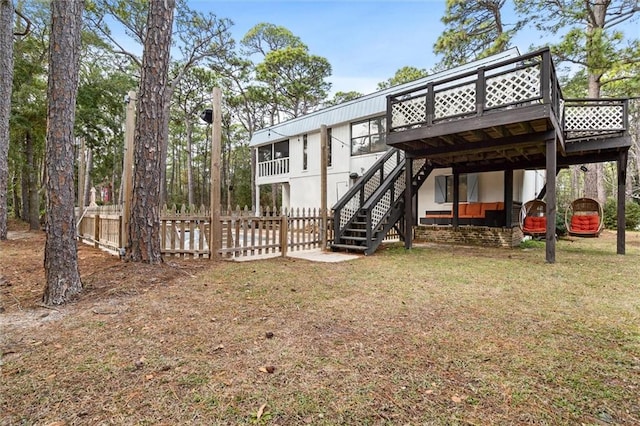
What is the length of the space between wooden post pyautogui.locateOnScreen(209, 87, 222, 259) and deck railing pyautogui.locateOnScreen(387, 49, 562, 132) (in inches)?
161

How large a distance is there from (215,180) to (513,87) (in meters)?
6.02

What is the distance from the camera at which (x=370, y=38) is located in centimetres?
1238

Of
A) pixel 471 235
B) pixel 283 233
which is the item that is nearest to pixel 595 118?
pixel 471 235

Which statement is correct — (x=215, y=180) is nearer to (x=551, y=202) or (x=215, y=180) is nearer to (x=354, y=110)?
(x=551, y=202)

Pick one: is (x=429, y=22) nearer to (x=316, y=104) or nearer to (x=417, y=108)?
(x=316, y=104)

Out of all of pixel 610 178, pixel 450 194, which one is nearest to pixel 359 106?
pixel 450 194

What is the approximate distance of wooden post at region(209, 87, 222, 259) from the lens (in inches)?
234

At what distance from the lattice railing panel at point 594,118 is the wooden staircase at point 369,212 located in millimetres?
3948

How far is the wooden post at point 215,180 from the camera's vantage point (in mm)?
5938

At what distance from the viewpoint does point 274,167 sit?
1761cm

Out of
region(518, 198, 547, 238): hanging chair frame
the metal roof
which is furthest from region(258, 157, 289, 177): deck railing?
region(518, 198, 547, 238): hanging chair frame

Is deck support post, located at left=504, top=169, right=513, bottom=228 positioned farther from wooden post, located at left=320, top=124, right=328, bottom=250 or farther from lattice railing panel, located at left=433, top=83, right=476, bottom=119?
wooden post, located at left=320, top=124, right=328, bottom=250

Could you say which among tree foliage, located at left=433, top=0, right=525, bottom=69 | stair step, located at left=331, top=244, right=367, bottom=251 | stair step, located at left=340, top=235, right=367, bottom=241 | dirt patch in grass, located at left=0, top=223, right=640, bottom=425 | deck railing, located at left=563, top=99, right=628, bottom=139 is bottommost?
dirt patch in grass, located at left=0, top=223, right=640, bottom=425

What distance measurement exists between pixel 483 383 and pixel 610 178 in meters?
39.5
